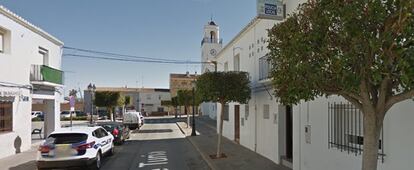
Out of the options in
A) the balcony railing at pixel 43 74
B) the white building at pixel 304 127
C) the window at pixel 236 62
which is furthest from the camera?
the window at pixel 236 62

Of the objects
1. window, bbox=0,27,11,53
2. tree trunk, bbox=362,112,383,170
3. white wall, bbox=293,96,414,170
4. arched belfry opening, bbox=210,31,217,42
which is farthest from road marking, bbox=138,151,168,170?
arched belfry opening, bbox=210,31,217,42

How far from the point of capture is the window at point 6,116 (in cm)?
1336

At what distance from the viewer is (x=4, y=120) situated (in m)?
13.5

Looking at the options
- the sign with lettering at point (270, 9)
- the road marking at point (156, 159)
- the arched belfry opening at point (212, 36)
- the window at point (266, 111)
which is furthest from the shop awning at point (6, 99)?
the arched belfry opening at point (212, 36)

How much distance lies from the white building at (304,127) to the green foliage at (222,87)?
34.7 inches

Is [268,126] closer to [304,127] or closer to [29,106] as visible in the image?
[304,127]

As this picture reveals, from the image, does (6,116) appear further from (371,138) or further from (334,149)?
(371,138)

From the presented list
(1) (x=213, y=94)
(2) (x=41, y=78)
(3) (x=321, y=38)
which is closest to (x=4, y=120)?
(2) (x=41, y=78)

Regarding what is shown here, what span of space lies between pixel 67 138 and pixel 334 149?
748 centimetres

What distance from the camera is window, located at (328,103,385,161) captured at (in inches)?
251

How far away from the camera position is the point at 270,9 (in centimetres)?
873

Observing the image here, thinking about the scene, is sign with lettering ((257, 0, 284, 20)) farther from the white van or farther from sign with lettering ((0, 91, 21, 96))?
the white van

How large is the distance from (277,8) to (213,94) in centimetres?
465

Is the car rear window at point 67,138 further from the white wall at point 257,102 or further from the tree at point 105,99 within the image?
the tree at point 105,99
